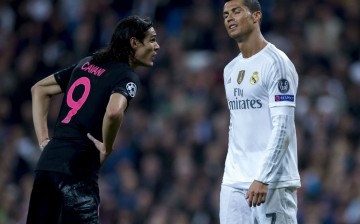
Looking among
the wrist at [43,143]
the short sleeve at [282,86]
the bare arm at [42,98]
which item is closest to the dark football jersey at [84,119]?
the wrist at [43,143]

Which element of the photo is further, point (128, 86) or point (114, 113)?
point (128, 86)

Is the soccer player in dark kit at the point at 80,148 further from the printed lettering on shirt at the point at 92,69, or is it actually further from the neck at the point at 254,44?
the neck at the point at 254,44

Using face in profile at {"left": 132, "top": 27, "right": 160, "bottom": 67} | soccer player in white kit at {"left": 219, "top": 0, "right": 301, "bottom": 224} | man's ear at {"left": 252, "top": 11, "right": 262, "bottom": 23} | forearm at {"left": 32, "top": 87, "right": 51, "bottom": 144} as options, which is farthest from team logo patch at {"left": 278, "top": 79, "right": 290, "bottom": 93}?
forearm at {"left": 32, "top": 87, "right": 51, "bottom": 144}

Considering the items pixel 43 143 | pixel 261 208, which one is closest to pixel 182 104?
pixel 43 143

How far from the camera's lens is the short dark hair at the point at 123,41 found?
685 centimetres

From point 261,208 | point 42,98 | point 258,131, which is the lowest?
point 261,208

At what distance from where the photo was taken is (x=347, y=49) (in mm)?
14727

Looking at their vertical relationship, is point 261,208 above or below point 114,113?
below

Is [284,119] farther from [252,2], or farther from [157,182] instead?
[157,182]

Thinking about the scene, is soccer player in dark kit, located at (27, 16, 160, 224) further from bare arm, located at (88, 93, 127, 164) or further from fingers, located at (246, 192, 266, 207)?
fingers, located at (246, 192, 266, 207)

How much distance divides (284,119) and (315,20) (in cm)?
869

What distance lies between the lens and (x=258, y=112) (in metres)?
6.86

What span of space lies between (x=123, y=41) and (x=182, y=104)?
726cm

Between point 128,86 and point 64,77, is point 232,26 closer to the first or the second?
point 128,86
